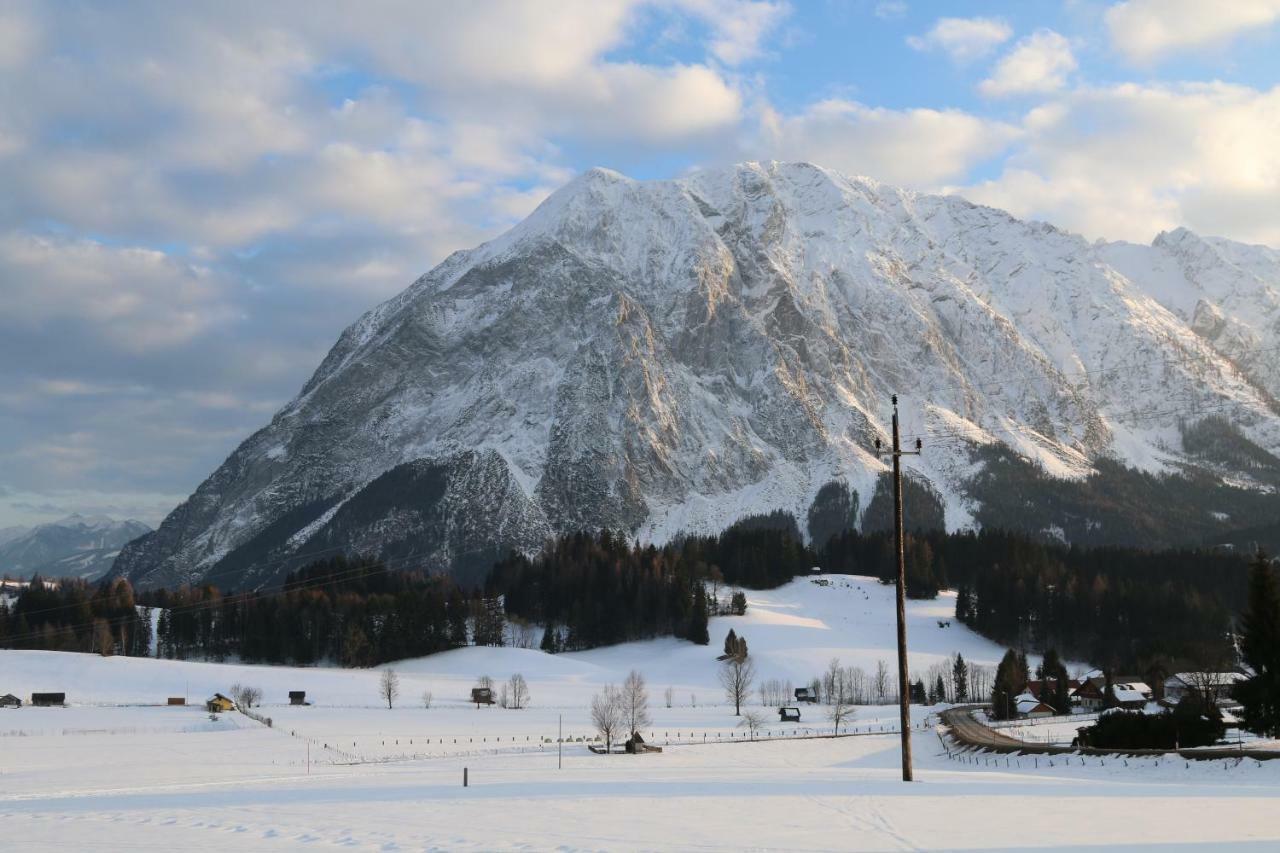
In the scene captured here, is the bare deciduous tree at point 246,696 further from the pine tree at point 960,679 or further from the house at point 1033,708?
the pine tree at point 960,679

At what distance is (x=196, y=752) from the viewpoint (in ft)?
286

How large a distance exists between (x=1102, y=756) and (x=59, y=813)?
5007 cm

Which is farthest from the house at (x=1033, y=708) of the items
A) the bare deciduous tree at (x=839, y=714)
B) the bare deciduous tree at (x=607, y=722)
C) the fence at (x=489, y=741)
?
the bare deciduous tree at (x=607, y=722)

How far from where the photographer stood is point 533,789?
176 feet

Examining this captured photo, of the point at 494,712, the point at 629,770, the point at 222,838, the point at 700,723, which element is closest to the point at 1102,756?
the point at 629,770

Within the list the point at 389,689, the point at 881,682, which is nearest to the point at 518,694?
the point at 389,689

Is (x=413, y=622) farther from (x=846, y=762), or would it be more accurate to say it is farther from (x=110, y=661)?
(x=846, y=762)

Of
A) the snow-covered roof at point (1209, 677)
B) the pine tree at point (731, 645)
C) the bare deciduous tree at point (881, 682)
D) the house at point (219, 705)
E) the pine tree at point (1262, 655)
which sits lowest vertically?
the bare deciduous tree at point (881, 682)

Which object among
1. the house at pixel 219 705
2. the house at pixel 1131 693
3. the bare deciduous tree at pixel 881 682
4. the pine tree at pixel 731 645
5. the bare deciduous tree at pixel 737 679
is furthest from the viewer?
the pine tree at pixel 731 645

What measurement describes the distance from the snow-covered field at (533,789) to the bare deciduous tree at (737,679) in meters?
9.10

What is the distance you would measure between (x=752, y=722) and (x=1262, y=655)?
179 feet

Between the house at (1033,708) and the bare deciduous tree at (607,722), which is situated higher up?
the bare deciduous tree at (607,722)

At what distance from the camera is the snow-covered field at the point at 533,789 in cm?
3431

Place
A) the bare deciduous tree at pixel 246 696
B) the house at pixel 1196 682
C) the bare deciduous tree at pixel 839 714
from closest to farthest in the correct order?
the bare deciduous tree at pixel 839 714, the bare deciduous tree at pixel 246 696, the house at pixel 1196 682
